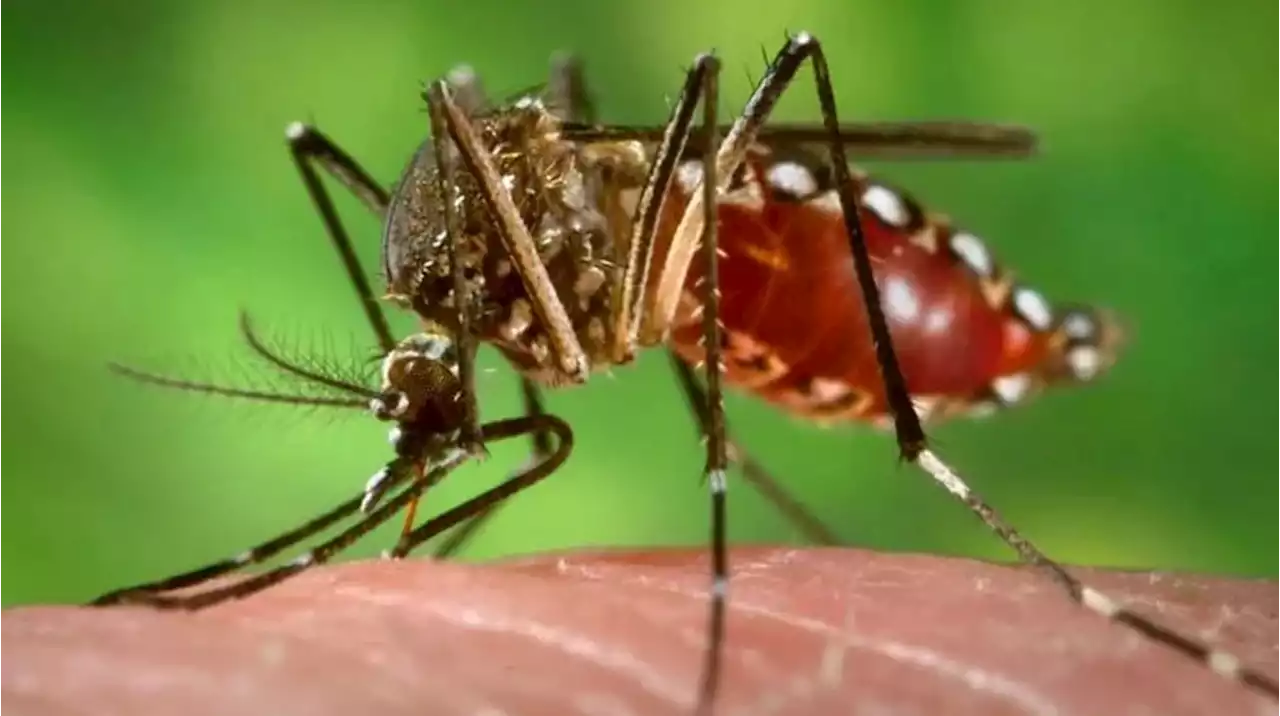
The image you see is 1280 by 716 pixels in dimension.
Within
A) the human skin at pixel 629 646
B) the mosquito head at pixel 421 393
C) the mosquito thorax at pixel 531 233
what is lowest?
the human skin at pixel 629 646

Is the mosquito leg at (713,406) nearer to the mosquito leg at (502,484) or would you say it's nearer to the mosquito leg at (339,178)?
the mosquito leg at (502,484)

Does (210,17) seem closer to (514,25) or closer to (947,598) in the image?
(514,25)

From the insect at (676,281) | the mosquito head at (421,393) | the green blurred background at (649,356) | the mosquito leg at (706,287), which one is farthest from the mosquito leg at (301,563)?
the green blurred background at (649,356)

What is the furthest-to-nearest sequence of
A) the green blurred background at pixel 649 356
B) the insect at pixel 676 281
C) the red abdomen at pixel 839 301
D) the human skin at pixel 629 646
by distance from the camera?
the green blurred background at pixel 649 356 → the red abdomen at pixel 839 301 → the insect at pixel 676 281 → the human skin at pixel 629 646

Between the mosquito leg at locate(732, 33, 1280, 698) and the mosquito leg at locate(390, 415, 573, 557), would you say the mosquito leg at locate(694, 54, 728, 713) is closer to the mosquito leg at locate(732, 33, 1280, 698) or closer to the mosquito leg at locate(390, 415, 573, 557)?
the mosquito leg at locate(732, 33, 1280, 698)

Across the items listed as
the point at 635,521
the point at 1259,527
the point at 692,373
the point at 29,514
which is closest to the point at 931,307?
the point at 692,373
